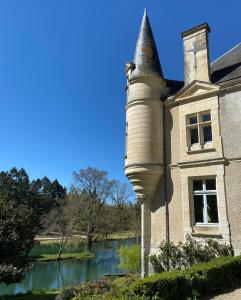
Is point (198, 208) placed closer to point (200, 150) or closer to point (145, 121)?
point (200, 150)

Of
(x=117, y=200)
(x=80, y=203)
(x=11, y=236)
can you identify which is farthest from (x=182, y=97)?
(x=117, y=200)

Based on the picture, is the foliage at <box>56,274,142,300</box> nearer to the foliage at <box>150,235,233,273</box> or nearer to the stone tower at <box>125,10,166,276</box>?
the foliage at <box>150,235,233,273</box>

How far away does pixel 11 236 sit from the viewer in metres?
13.7

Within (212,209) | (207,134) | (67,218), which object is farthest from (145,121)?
(67,218)

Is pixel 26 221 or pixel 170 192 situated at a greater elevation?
pixel 170 192

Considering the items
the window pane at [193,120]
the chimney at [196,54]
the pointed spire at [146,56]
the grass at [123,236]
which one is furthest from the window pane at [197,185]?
the grass at [123,236]

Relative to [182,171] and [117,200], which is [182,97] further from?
[117,200]

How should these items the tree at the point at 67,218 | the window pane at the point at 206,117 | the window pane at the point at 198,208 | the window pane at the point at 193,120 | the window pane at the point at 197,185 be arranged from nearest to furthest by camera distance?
the window pane at the point at 198,208 < the window pane at the point at 197,185 < the window pane at the point at 206,117 < the window pane at the point at 193,120 < the tree at the point at 67,218

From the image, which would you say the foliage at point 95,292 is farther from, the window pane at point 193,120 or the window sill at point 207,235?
the window pane at point 193,120

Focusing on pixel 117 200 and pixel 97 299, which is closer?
pixel 97 299

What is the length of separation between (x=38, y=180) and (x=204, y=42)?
67034 mm

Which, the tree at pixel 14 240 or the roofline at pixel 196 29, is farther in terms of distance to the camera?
the roofline at pixel 196 29

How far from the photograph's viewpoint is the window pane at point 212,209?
1125 centimetres

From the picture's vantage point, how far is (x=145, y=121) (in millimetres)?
13219
